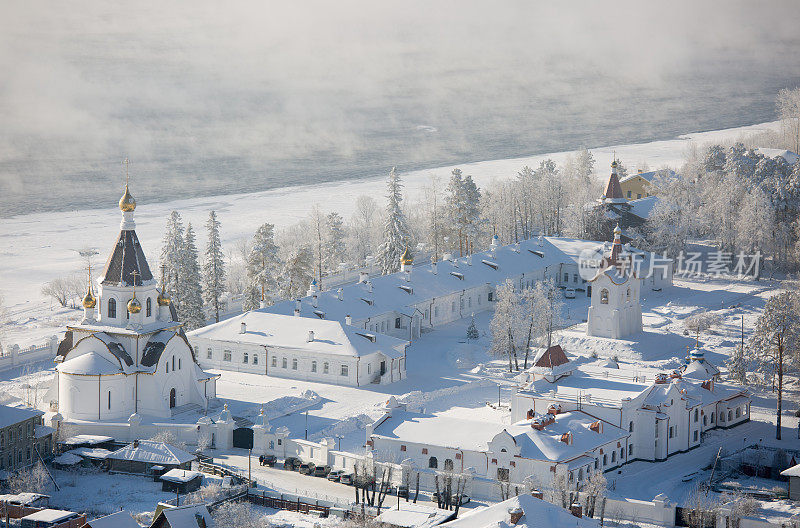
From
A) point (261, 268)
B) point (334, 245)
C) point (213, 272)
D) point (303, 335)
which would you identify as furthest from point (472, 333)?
point (334, 245)

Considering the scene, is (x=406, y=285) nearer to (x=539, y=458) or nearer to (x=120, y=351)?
(x=120, y=351)

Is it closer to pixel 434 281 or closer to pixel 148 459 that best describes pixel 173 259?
pixel 434 281

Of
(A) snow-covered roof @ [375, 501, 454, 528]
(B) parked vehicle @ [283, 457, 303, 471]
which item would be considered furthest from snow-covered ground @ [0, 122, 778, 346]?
(A) snow-covered roof @ [375, 501, 454, 528]

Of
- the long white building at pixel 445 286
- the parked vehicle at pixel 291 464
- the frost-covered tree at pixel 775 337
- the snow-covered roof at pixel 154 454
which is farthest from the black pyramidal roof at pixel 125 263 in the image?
the frost-covered tree at pixel 775 337

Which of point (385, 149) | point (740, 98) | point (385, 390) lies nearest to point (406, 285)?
point (385, 390)

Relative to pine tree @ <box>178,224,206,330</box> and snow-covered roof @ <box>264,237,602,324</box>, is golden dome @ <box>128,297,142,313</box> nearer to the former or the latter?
snow-covered roof @ <box>264,237,602,324</box>

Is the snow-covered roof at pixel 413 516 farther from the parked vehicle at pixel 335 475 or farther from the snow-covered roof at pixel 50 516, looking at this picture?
the snow-covered roof at pixel 50 516
